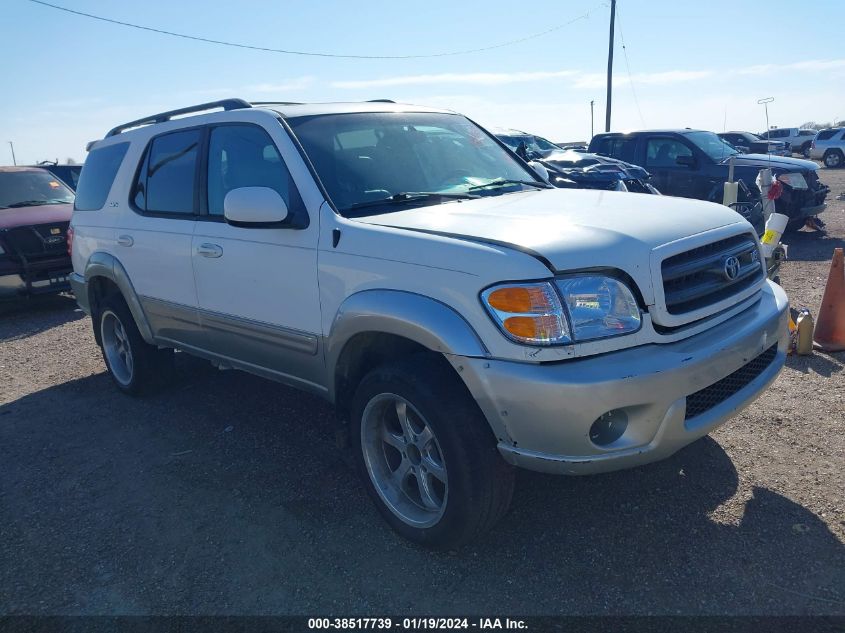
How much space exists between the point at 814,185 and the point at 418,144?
9.56m

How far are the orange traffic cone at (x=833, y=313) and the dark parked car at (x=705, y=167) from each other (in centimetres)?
520

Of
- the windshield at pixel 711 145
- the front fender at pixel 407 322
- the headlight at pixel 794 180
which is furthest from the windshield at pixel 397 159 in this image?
the windshield at pixel 711 145

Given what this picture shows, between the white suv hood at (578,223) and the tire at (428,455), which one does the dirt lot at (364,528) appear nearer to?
the tire at (428,455)

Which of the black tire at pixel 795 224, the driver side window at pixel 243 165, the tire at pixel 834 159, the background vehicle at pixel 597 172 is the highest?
the driver side window at pixel 243 165

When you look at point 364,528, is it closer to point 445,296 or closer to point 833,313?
point 445,296

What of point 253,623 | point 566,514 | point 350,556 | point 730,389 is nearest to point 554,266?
point 730,389

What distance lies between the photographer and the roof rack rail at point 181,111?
170 inches

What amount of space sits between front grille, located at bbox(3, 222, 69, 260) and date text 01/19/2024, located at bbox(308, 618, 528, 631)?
7.94m

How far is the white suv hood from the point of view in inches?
109

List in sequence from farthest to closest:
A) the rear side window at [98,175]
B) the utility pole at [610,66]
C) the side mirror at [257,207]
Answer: the utility pole at [610,66], the rear side window at [98,175], the side mirror at [257,207]

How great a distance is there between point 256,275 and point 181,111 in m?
1.75

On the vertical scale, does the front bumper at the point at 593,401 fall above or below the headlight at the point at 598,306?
below

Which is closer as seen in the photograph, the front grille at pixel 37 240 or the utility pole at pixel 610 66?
the front grille at pixel 37 240

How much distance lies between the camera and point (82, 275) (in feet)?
18.6
